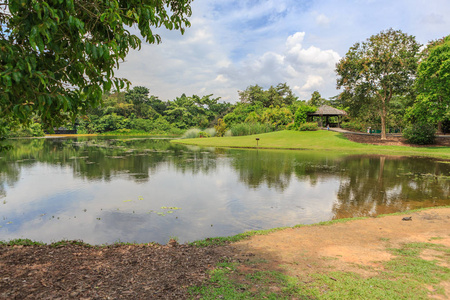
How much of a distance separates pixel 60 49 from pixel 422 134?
4044 cm

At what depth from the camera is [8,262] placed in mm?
5094

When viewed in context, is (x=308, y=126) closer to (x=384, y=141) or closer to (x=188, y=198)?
(x=384, y=141)

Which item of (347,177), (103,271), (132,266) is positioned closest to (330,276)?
(132,266)

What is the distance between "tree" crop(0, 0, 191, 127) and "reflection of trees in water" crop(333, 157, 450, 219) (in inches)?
361

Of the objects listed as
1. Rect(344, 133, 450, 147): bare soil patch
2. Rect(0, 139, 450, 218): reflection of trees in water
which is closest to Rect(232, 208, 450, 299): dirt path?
Rect(0, 139, 450, 218): reflection of trees in water

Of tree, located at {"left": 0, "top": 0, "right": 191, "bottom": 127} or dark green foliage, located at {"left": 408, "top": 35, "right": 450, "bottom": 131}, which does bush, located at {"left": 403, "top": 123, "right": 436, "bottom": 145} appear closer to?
dark green foliage, located at {"left": 408, "top": 35, "right": 450, "bottom": 131}

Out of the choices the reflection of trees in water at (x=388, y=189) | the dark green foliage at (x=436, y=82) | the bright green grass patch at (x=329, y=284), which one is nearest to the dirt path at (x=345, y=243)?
the bright green grass patch at (x=329, y=284)

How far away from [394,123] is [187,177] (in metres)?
46.3

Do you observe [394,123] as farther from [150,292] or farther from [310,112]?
[150,292]

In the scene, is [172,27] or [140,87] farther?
[140,87]

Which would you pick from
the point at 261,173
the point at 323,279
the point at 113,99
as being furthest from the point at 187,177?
the point at 113,99

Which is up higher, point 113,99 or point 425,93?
point 113,99

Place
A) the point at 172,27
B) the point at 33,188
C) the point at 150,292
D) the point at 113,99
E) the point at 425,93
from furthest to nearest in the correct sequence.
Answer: the point at 113,99 < the point at 425,93 < the point at 33,188 < the point at 172,27 < the point at 150,292

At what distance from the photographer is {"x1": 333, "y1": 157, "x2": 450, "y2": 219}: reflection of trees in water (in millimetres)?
11070
